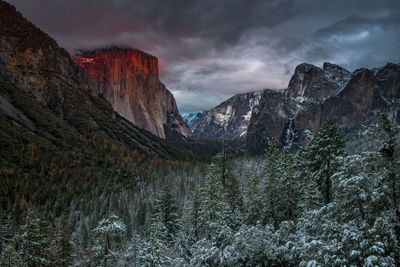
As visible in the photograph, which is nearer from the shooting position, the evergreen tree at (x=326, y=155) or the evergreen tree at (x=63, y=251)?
the evergreen tree at (x=326, y=155)

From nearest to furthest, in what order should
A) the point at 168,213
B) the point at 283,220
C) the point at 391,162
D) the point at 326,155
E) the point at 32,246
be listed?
the point at 391,162
the point at 283,220
the point at 326,155
the point at 32,246
the point at 168,213

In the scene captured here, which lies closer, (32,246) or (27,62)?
(32,246)

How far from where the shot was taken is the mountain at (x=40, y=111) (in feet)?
367

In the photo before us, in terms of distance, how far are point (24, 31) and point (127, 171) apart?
6405 inches

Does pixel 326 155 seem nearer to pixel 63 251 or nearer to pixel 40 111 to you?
pixel 63 251

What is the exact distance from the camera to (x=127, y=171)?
120 metres

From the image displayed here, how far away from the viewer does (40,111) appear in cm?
14425

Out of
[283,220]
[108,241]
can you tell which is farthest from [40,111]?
[283,220]

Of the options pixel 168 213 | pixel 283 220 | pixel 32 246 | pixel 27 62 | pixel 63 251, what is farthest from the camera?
pixel 27 62

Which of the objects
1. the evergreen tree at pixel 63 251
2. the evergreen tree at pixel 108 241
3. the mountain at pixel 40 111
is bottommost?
the evergreen tree at pixel 63 251

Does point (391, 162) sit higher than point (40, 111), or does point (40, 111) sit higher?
point (40, 111)

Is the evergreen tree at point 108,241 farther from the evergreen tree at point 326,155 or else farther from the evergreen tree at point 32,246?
the evergreen tree at point 326,155

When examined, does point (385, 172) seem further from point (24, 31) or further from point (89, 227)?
point (24, 31)

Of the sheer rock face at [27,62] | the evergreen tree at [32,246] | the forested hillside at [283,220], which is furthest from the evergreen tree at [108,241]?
the sheer rock face at [27,62]
